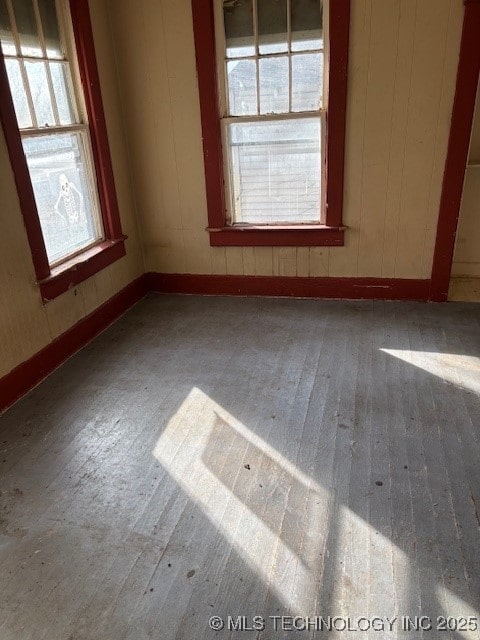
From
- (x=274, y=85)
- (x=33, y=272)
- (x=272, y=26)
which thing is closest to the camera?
(x=33, y=272)

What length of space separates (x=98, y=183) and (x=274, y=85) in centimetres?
154

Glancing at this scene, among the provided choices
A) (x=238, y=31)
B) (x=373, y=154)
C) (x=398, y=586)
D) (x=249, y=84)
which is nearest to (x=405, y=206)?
(x=373, y=154)

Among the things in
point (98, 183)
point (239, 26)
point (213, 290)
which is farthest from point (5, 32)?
point (213, 290)

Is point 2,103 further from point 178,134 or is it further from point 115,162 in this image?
point 178,134

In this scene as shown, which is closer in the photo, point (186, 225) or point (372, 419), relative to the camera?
point (372, 419)

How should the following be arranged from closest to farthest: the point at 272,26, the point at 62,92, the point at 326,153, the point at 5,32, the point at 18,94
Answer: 1. the point at 5,32
2. the point at 18,94
3. the point at 62,92
4. the point at 272,26
5. the point at 326,153

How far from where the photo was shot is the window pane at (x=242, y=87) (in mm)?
3541

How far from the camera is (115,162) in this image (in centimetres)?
386

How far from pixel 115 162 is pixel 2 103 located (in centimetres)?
127

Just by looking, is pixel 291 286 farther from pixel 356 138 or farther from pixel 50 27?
pixel 50 27

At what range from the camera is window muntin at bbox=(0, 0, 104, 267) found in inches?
112

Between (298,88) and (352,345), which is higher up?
(298,88)

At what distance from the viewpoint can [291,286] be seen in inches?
163

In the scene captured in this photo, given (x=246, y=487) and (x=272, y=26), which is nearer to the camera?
(x=246, y=487)
